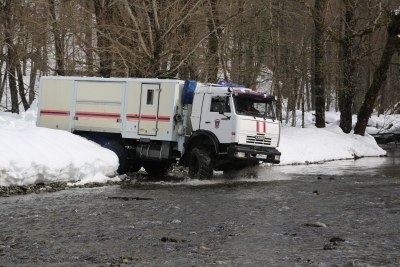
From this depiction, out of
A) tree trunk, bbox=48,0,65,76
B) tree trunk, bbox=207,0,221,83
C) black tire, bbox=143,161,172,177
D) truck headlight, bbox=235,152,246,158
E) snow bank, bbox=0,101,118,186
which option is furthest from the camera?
tree trunk, bbox=207,0,221,83

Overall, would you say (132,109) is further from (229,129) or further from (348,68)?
(348,68)

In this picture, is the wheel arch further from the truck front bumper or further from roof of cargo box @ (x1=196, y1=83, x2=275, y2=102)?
roof of cargo box @ (x1=196, y1=83, x2=275, y2=102)

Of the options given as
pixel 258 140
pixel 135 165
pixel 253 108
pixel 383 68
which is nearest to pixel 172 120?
pixel 253 108

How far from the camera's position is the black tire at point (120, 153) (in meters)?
19.7

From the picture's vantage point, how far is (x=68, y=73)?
28.8 meters

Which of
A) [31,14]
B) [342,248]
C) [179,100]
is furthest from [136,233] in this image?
[31,14]

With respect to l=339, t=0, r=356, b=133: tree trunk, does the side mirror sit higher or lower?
lower

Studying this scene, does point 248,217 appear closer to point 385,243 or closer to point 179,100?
point 385,243

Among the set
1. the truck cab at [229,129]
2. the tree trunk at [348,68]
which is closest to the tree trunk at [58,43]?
the truck cab at [229,129]

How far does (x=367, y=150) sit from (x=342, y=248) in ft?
81.1

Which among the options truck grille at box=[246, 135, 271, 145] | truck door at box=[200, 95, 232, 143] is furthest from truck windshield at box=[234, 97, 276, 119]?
truck grille at box=[246, 135, 271, 145]

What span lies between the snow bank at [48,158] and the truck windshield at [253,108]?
3.97 metres

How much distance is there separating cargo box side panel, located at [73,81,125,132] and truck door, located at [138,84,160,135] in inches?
29.6

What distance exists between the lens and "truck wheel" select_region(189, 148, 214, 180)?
18.3 meters
